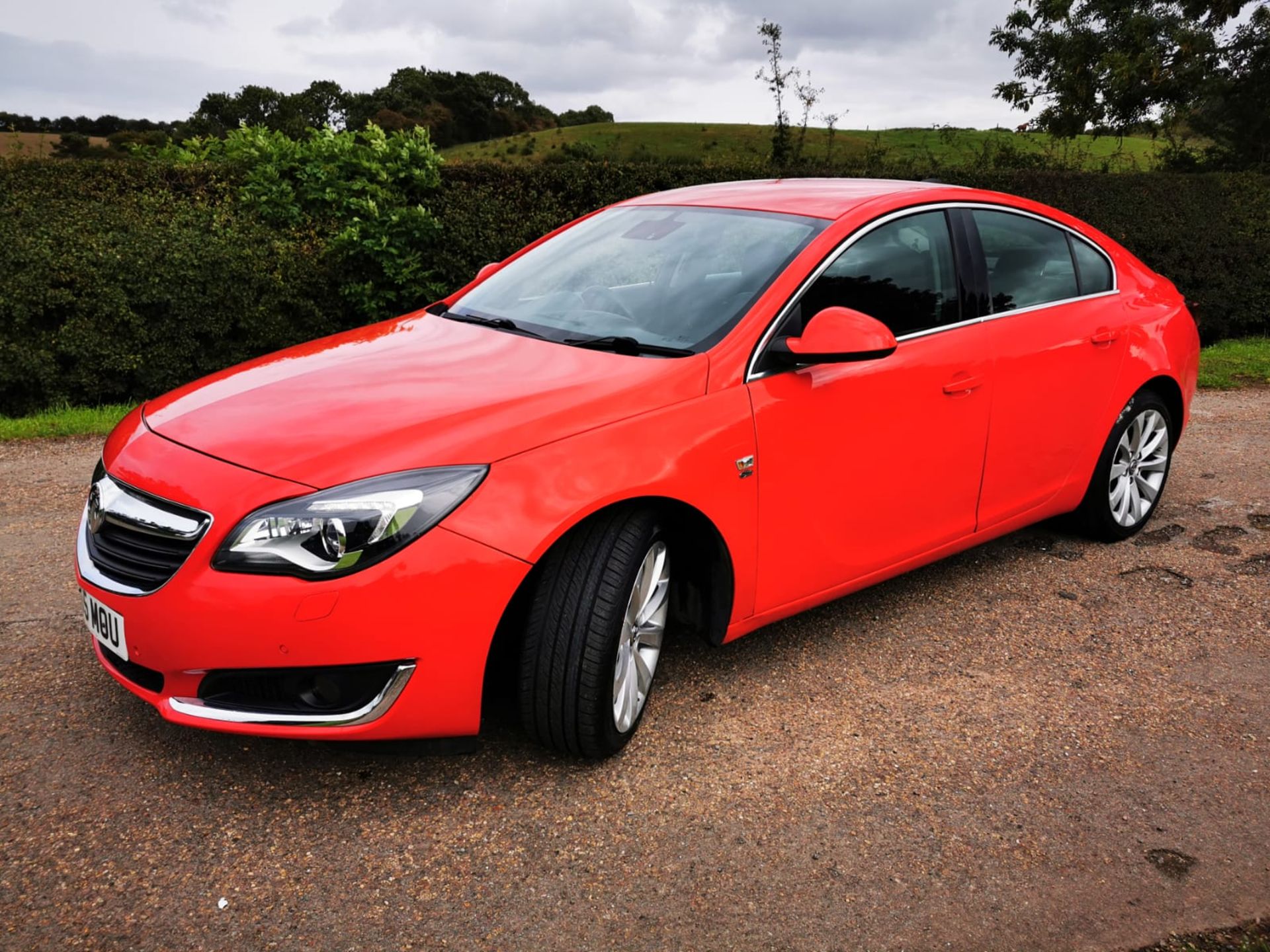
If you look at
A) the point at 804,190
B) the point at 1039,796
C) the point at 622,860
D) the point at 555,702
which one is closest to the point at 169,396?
the point at 555,702

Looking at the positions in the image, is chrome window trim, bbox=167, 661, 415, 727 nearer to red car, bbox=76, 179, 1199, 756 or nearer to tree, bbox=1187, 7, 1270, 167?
red car, bbox=76, 179, 1199, 756

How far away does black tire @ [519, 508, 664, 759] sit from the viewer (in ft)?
9.15

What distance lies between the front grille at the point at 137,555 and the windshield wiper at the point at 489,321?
4.39 feet

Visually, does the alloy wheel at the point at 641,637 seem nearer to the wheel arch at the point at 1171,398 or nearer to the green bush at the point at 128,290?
the wheel arch at the point at 1171,398

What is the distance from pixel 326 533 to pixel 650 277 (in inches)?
63.0

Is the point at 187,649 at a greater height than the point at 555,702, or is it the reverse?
the point at 187,649

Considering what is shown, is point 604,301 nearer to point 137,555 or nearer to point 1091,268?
point 137,555

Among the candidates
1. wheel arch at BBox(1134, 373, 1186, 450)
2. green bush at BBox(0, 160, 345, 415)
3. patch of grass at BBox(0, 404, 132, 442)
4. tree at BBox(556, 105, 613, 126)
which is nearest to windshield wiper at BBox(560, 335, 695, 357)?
wheel arch at BBox(1134, 373, 1186, 450)

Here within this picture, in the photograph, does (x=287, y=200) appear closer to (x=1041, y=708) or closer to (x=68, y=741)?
(x=68, y=741)

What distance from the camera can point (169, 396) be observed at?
3.39 metres

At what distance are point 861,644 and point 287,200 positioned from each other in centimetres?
725

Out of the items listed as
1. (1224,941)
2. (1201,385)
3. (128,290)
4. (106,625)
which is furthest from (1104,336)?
(128,290)

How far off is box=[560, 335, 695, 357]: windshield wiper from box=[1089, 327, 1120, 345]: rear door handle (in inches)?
82.3

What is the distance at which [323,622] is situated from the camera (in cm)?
254
